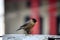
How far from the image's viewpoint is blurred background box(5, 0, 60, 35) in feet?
31.7

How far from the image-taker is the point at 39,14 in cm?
982

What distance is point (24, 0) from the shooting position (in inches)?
385

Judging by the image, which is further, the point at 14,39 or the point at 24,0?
the point at 24,0

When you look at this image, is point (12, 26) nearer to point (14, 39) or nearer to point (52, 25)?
point (52, 25)

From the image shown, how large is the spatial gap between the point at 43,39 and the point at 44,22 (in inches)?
305

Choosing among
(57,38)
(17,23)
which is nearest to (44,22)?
(17,23)

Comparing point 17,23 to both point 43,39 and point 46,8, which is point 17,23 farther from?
point 43,39

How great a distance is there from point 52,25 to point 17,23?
1333 millimetres

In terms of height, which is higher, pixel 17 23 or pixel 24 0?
pixel 24 0

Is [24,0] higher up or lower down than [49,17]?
higher up

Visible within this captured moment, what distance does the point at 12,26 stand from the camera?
9.65 m

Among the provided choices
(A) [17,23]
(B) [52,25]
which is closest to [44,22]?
(B) [52,25]

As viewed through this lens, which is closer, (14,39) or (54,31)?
(14,39)

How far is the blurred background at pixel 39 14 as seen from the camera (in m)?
9.66
